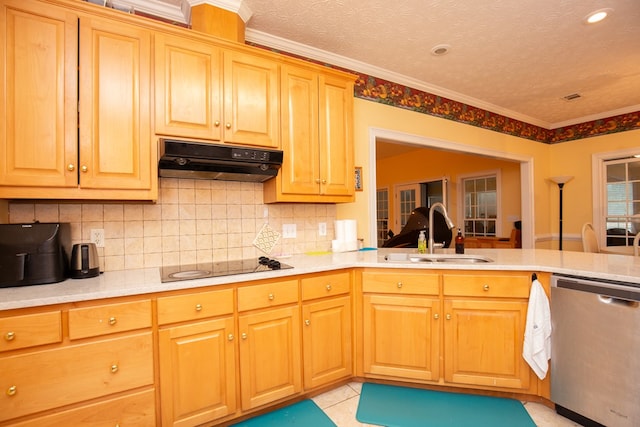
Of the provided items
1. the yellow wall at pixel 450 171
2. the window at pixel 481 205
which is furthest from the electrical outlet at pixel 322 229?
the window at pixel 481 205

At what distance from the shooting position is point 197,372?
1673mm

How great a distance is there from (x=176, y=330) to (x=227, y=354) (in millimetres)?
321

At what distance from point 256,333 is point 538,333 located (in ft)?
5.57

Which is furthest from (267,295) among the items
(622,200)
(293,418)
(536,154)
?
(622,200)

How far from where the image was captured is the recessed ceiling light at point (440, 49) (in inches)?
106

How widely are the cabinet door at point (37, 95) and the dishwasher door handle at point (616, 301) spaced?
9.55 ft

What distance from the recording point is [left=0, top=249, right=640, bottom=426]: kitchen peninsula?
1.38 meters

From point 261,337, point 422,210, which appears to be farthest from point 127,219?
point 422,210

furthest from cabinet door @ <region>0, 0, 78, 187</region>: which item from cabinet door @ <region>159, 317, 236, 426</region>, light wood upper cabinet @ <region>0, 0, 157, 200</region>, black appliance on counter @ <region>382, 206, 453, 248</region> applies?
black appliance on counter @ <region>382, 206, 453, 248</region>

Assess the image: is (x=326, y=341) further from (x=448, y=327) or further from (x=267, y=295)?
(x=448, y=327)

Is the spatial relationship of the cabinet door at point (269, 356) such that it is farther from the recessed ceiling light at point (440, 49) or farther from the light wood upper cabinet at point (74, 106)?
the recessed ceiling light at point (440, 49)

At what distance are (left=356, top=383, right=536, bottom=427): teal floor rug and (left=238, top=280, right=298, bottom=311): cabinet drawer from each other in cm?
84

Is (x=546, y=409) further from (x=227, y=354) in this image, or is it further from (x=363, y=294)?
(x=227, y=354)

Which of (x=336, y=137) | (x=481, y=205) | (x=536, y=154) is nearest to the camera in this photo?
(x=336, y=137)
